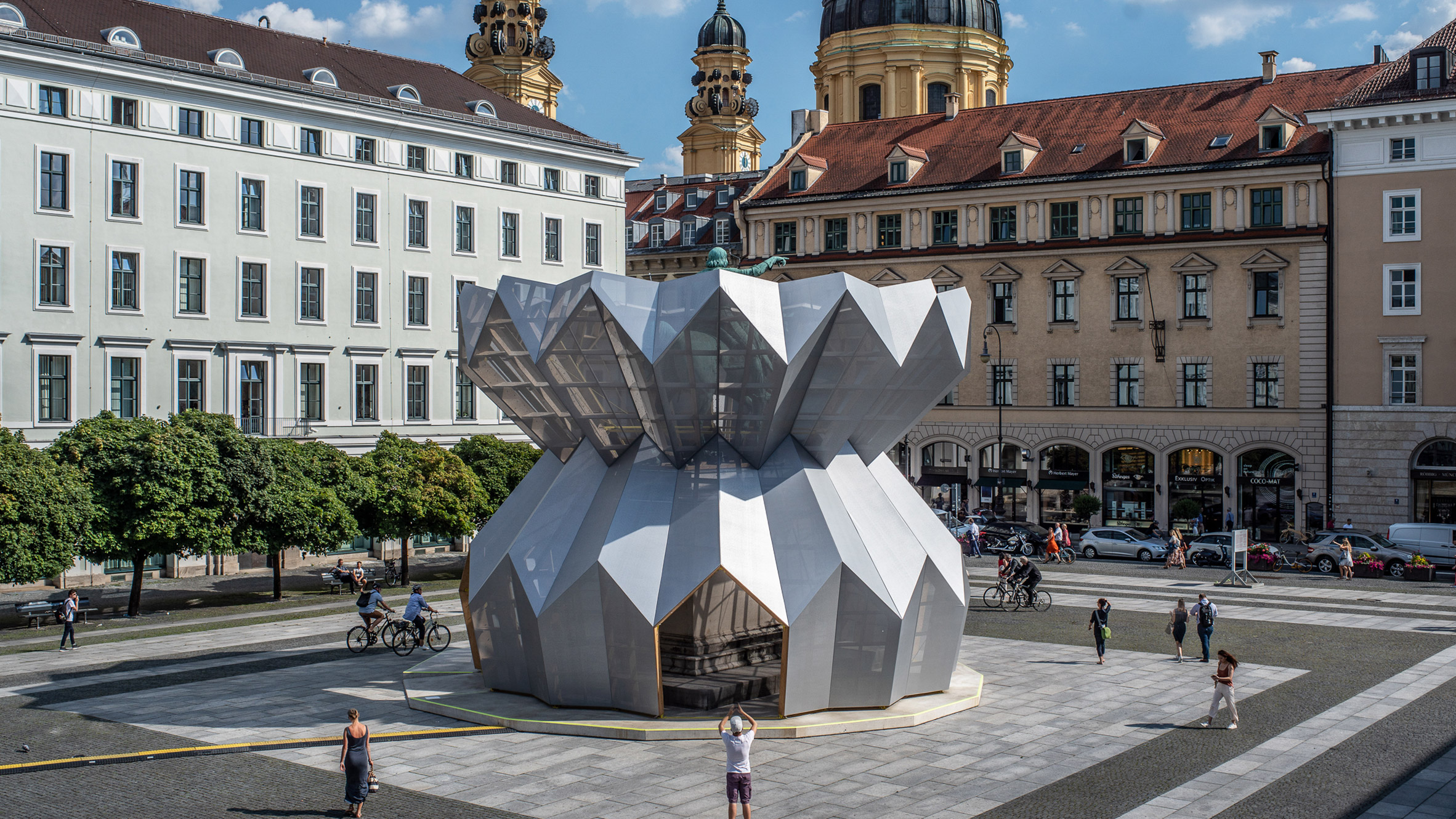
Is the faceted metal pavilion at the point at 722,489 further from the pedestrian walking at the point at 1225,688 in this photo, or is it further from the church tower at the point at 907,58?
the church tower at the point at 907,58

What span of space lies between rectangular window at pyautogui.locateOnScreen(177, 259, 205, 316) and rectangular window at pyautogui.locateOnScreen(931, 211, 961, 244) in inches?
1477

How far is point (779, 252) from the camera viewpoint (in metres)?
76.1

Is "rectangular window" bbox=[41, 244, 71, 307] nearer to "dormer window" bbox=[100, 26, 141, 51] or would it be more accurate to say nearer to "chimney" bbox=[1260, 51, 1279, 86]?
"dormer window" bbox=[100, 26, 141, 51]

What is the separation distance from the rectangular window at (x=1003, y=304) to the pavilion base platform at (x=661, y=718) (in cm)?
4482

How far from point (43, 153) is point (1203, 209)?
2042 inches

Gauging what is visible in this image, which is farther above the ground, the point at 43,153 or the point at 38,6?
the point at 38,6

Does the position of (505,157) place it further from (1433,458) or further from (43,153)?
(1433,458)

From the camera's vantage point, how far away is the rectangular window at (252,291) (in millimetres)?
55844

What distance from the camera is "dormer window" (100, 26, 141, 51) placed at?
2076 inches

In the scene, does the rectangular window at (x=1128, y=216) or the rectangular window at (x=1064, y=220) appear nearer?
the rectangular window at (x=1128, y=216)

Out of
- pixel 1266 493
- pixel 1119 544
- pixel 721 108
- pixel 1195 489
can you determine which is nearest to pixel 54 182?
pixel 1119 544

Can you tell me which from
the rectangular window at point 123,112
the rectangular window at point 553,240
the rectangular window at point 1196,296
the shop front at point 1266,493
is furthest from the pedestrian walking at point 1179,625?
the rectangular window at point 553,240

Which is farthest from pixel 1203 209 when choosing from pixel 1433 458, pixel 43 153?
pixel 43 153

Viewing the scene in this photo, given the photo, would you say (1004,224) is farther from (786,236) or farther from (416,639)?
(416,639)
